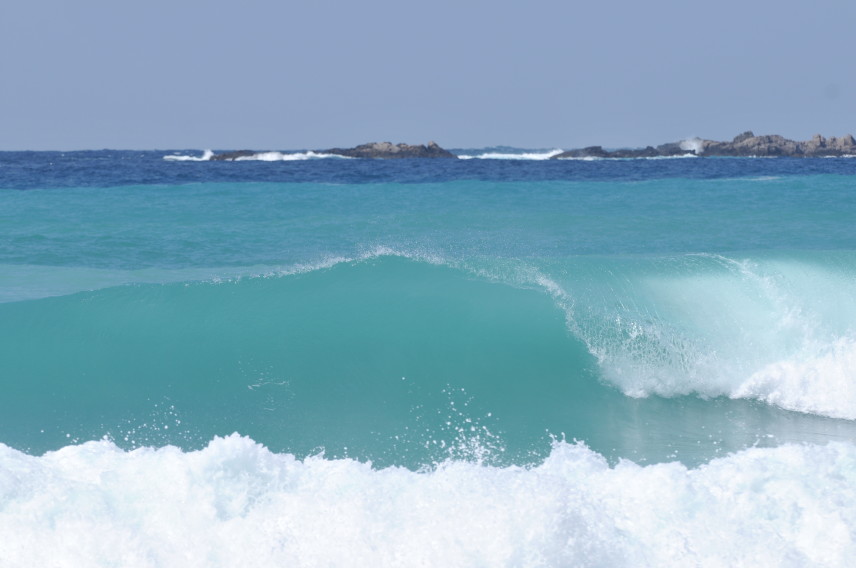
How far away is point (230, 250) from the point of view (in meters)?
13.2

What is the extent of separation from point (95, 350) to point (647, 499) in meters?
5.68

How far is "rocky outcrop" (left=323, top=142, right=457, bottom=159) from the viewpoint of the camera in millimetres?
58456

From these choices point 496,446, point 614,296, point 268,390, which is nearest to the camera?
point 496,446

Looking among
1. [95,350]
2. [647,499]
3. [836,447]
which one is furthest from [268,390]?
[836,447]

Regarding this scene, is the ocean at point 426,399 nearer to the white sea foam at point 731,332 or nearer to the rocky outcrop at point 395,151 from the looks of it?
the white sea foam at point 731,332

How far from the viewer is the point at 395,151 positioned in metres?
59.3

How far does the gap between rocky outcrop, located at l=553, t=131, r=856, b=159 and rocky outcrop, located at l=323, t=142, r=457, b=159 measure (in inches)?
374

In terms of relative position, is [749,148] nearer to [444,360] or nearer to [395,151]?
[395,151]

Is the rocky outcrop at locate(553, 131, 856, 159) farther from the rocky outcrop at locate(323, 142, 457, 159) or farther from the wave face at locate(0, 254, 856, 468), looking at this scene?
the wave face at locate(0, 254, 856, 468)

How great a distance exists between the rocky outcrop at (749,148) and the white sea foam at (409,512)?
57556 mm

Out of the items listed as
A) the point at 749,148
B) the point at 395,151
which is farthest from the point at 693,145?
the point at 395,151

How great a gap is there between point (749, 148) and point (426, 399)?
219ft

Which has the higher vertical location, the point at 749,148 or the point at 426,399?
the point at 749,148

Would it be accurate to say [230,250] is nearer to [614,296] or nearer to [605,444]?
[614,296]
